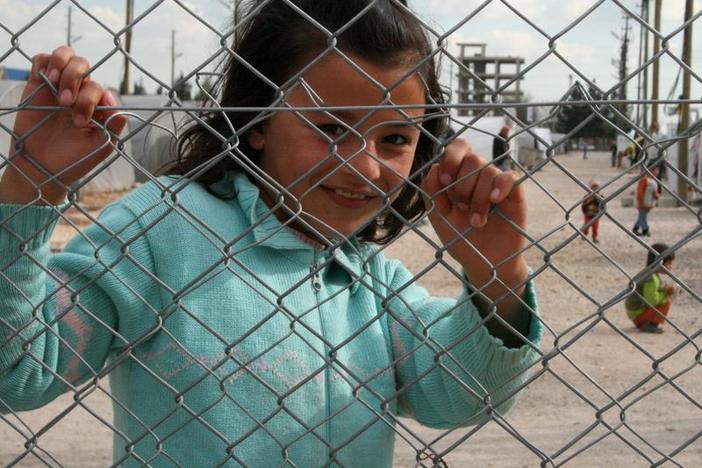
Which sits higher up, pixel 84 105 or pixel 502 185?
pixel 84 105

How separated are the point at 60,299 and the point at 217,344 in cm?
31

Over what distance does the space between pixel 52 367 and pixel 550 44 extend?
3.50 ft

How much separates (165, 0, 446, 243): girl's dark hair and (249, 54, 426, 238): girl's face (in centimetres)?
4

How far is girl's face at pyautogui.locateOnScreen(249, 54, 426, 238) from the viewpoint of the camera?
1.53m

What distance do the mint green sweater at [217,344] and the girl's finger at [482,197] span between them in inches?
7.8

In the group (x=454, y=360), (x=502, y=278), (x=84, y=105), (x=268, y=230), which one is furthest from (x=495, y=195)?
(x=84, y=105)

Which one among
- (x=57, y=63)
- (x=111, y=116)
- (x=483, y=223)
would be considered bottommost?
(x=483, y=223)

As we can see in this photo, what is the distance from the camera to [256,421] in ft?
5.62

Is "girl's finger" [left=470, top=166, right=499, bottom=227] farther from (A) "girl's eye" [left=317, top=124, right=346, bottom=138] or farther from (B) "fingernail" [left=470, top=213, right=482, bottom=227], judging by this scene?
(A) "girl's eye" [left=317, top=124, right=346, bottom=138]

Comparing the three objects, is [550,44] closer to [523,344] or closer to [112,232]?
[523,344]

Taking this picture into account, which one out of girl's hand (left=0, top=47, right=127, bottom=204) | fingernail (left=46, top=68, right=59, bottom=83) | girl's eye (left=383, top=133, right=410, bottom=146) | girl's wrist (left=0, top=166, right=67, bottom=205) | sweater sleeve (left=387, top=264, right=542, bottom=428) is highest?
fingernail (left=46, top=68, right=59, bottom=83)

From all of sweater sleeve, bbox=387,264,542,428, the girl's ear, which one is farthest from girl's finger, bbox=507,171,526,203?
the girl's ear

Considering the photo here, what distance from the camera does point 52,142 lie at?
5.04 ft

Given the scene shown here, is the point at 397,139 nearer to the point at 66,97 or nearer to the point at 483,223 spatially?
the point at 483,223
